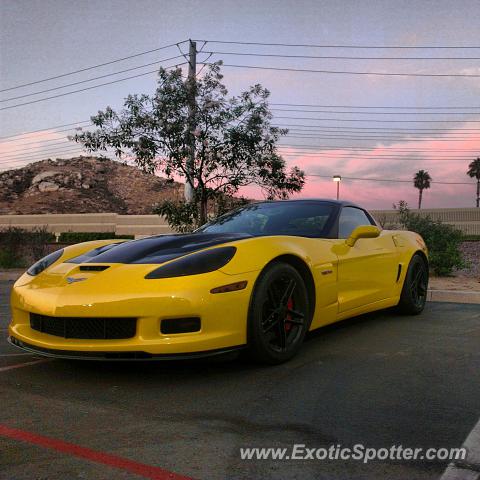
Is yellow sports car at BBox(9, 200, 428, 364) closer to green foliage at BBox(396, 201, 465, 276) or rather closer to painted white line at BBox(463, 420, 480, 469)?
painted white line at BBox(463, 420, 480, 469)

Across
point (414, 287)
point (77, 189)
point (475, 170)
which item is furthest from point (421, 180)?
point (414, 287)

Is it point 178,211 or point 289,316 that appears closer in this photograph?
point 289,316

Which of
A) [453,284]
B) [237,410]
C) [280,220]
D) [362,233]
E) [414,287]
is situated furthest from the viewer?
[453,284]

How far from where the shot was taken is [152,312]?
10.2ft

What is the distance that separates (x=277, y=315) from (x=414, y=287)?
2780 mm

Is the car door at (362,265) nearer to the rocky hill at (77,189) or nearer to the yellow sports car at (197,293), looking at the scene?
the yellow sports car at (197,293)

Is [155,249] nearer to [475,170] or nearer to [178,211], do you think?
[178,211]

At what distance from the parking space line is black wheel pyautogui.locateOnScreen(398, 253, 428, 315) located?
4.13 metres

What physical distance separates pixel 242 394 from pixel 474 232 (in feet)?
161

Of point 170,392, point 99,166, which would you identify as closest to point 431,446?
point 170,392

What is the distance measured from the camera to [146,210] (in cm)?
8050

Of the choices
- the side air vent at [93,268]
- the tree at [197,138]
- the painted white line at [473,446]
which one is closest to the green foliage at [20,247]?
the tree at [197,138]

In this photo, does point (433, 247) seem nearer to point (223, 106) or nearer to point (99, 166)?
point (223, 106)

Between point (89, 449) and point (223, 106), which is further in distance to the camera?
point (223, 106)
